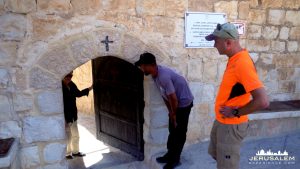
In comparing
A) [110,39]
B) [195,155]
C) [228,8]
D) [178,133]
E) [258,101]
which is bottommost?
[195,155]

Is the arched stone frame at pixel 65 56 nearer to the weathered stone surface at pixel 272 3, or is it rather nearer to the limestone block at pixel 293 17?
the weathered stone surface at pixel 272 3

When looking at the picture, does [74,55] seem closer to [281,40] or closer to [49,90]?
[49,90]

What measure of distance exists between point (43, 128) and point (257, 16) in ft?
10.6

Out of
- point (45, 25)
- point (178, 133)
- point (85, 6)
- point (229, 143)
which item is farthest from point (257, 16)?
point (45, 25)

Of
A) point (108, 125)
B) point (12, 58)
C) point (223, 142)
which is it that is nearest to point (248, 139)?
point (223, 142)

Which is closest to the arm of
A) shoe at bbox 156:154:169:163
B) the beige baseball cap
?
the beige baseball cap

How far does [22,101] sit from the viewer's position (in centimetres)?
280

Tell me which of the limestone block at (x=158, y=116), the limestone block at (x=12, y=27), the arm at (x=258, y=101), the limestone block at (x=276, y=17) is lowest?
the limestone block at (x=158, y=116)

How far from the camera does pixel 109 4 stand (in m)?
2.93

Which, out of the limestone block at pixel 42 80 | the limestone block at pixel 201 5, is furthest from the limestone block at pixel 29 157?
the limestone block at pixel 201 5

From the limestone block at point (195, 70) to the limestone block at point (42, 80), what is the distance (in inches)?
66.6

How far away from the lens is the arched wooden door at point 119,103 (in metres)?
3.85

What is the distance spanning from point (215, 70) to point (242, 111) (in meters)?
1.69

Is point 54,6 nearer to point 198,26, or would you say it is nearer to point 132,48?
point 132,48
